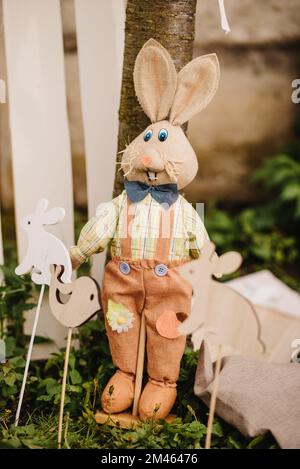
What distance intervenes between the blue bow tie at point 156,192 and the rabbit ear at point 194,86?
0.69 feet

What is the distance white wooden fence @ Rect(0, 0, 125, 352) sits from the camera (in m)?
2.28

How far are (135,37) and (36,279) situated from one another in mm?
929

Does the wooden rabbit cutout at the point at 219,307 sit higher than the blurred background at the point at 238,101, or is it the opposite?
the blurred background at the point at 238,101

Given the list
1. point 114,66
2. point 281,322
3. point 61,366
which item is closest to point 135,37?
point 114,66

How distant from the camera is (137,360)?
1979 mm

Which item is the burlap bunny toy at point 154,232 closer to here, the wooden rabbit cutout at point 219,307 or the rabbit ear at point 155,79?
the rabbit ear at point 155,79

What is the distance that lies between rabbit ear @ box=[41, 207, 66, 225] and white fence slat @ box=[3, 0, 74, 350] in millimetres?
498

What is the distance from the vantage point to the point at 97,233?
1940mm

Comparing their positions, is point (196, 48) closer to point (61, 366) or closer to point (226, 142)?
point (226, 142)

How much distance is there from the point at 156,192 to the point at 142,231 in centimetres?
13

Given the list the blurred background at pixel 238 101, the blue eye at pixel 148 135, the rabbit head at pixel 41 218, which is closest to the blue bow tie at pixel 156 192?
the blue eye at pixel 148 135

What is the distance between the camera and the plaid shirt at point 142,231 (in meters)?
1.89

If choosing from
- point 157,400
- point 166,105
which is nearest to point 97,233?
point 166,105

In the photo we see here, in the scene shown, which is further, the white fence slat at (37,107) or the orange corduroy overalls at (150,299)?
the white fence slat at (37,107)
